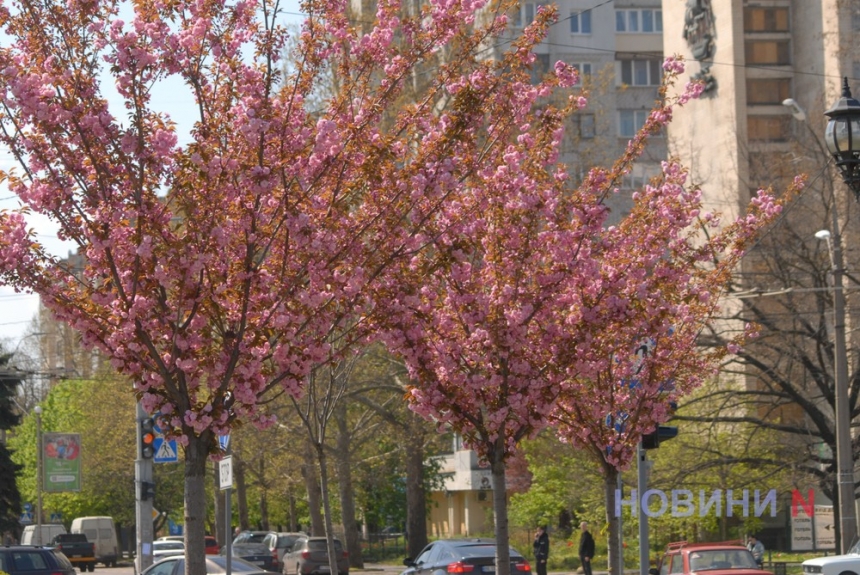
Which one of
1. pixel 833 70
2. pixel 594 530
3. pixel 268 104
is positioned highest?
pixel 833 70

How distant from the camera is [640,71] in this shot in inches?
2889

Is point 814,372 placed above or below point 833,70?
below

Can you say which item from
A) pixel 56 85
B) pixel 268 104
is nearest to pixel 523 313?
pixel 268 104

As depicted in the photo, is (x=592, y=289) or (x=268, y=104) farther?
(x=592, y=289)

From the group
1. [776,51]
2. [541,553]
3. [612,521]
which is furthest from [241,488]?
[612,521]

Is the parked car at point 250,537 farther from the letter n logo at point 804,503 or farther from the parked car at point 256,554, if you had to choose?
the letter n logo at point 804,503

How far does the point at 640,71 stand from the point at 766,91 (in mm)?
12912

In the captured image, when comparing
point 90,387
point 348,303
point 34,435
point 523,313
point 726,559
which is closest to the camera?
point 348,303

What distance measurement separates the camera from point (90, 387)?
67875 millimetres

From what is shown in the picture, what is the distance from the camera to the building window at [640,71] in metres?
73.3

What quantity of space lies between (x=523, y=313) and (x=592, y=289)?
4.02ft

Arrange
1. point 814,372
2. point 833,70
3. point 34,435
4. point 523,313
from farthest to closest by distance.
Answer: point 34,435 → point 833,70 → point 814,372 → point 523,313

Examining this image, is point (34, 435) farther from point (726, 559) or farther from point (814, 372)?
point (726, 559)

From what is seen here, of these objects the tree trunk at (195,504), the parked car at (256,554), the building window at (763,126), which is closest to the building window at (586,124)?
the building window at (763,126)
